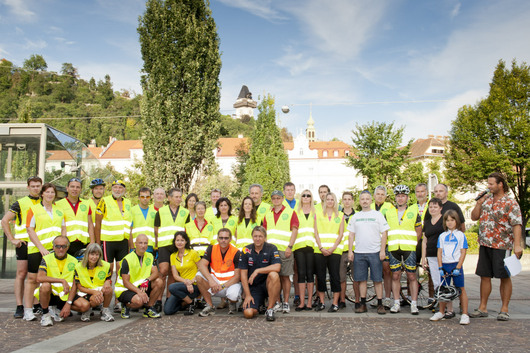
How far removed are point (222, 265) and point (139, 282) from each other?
4.33 feet

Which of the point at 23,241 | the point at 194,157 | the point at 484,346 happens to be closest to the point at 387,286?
the point at 484,346

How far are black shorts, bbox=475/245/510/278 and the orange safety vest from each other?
12.4 feet

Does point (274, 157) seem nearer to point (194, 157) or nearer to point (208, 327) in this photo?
point (194, 157)

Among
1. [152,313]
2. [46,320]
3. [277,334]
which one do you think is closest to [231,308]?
[152,313]

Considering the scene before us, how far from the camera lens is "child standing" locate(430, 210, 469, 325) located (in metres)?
6.46

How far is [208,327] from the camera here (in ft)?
19.9

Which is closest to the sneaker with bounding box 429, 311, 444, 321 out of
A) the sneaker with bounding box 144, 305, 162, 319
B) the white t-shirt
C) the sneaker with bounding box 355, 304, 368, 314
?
the sneaker with bounding box 355, 304, 368, 314

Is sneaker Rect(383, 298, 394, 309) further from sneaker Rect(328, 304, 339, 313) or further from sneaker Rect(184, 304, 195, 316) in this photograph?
sneaker Rect(184, 304, 195, 316)

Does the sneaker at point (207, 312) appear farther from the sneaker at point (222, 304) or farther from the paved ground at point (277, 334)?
the sneaker at point (222, 304)

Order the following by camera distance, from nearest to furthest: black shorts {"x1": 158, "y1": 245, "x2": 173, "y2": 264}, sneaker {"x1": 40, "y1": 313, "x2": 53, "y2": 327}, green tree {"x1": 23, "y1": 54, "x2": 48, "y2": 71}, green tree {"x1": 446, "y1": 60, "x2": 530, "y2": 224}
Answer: sneaker {"x1": 40, "y1": 313, "x2": 53, "y2": 327} < black shorts {"x1": 158, "y1": 245, "x2": 173, "y2": 264} < green tree {"x1": 446, "y1": 60, "x2": 530, "y2": 224} < green tree {"x1": 23, "y1": 54, "x2": 48, "y2": 71}

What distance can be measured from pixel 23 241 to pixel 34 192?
760 mm

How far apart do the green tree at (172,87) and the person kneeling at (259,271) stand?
16.1 meters

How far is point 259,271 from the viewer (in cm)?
690

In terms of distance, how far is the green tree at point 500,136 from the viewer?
90.2 feet
